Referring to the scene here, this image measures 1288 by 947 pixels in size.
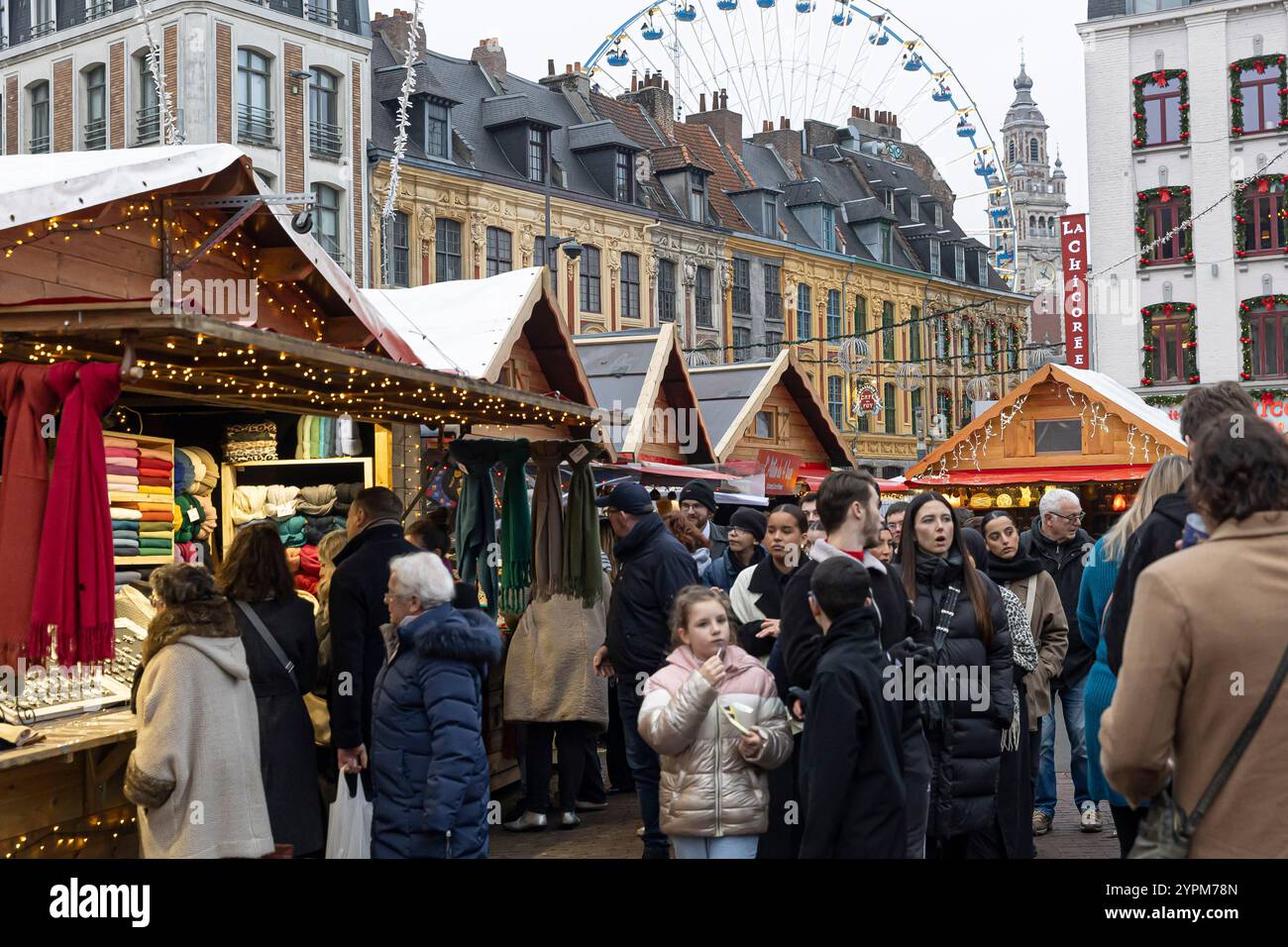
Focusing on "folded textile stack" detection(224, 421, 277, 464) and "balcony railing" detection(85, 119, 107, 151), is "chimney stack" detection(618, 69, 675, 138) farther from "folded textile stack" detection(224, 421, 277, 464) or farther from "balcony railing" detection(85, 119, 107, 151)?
"folded textile stack" detection(224, 421, 277, 464)

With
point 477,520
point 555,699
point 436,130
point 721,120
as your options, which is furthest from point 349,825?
point 721,120

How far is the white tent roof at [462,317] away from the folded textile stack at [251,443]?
116cm

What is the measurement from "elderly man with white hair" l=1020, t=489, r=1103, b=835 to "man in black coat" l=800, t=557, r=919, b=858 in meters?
3.55

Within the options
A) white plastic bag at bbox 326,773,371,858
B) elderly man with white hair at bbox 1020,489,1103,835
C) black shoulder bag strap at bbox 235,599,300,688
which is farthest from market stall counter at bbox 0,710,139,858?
elderly man with white hair at bbox 1020,489,1103,835

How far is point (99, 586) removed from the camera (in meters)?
5.27

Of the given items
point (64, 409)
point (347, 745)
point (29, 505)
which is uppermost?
point (64, 409)

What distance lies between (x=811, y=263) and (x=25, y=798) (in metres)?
44.5

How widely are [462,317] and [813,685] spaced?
281 inches

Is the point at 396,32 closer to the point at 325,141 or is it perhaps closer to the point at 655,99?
the point at 325,141

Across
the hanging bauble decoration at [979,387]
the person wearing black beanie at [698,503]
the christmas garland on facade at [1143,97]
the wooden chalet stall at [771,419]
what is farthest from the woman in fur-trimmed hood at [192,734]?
the hanging bauble decoration at [979,387]

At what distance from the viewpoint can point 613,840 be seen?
8.37m

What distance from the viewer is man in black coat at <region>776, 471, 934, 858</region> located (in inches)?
199
